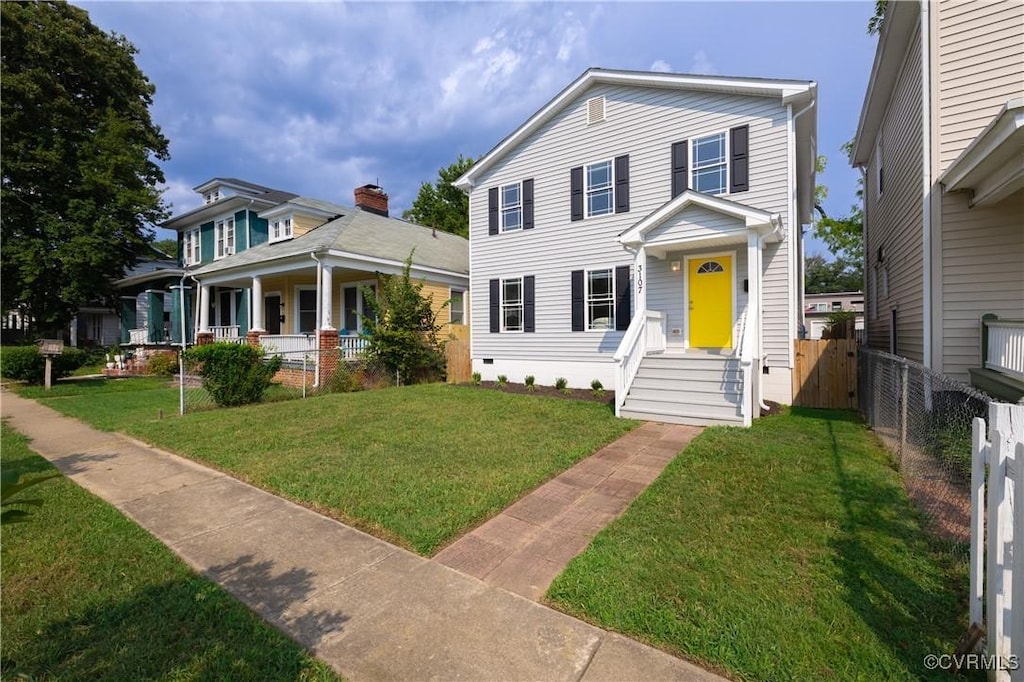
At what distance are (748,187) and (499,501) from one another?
873cm

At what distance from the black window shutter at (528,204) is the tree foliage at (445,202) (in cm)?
1945

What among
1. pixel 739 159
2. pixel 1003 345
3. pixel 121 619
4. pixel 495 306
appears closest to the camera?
pixel 121 619

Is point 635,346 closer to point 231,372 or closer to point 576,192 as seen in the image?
point 576,192

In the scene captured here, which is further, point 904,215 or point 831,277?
point 831,277

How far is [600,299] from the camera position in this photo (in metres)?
11.6

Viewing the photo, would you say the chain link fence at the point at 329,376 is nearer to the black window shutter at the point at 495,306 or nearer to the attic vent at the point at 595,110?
the black window shutter at the point at 495,306

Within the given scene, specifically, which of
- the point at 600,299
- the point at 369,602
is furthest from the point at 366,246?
the point at 369,602

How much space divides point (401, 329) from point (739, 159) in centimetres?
929

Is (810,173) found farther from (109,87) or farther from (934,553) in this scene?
(109,87)

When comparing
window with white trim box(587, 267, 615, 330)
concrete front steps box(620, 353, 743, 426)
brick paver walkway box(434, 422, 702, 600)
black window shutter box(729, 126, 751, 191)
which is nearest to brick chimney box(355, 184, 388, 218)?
window with white trim box(587, 267, 615, 330)

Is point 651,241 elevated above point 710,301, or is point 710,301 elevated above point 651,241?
point 651,241

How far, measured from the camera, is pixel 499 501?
439 centimetres

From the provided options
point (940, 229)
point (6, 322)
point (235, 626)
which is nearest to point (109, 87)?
point (6, 322)

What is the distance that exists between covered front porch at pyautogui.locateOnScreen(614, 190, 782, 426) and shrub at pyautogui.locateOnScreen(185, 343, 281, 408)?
798cm
